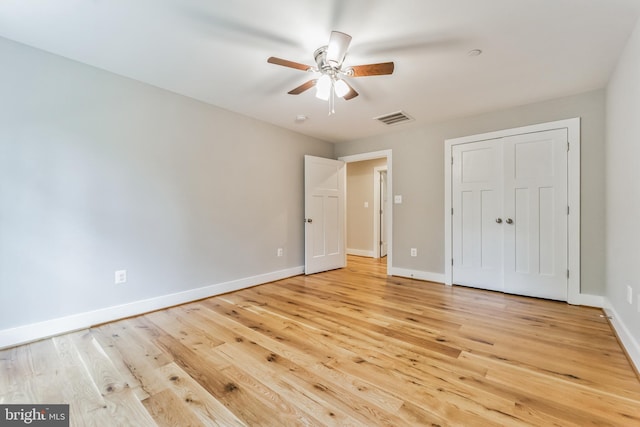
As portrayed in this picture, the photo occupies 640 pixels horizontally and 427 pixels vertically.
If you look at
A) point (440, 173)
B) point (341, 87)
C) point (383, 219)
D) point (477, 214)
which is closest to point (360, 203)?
point (383, 219)

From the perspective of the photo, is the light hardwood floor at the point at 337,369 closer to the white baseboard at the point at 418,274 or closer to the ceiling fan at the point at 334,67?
the white baseboard at the point at 418,274

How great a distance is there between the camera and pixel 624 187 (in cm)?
209

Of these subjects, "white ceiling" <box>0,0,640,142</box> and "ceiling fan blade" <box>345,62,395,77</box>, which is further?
"ceiling fan blade" <box>345,62,395,77</box>

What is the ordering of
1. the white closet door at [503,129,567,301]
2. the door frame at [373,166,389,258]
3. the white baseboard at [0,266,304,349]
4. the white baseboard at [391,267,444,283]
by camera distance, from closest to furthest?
the white baseboard at [0,266,304,349]
the white closet door at [503,129,567,301]
the white baseboard at [391,267,444,283]
the door frame at [373,166,389,258]

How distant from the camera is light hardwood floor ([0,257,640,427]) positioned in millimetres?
1362

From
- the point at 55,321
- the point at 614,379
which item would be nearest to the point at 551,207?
the point at 614,379

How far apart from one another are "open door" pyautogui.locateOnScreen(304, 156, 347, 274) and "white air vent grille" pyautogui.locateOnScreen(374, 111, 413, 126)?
3.93 feet

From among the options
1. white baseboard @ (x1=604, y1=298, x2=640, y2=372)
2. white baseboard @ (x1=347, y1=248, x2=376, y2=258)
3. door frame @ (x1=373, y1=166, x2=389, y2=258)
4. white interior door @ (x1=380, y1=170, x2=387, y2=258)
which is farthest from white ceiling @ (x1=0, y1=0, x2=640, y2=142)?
white baseboard @ (x1=347, y1=248, x2=376, y2=258)

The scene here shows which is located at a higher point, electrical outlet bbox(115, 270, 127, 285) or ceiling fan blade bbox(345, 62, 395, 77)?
ceiling fan blade bbox(345, 62, 395, 77)

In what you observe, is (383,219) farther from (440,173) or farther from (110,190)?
(110,190)

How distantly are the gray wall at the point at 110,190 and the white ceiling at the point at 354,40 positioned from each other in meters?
0.30

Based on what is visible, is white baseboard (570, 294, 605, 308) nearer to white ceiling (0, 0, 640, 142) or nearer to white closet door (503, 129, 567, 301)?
white closet door (503, 129, 567, 301)

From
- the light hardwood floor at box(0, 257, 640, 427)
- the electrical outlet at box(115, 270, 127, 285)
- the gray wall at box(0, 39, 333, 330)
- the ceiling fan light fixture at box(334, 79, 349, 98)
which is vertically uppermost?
the ceiling fan light fixture at box(334, 79, 349, 98)

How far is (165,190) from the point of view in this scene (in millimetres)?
2850
